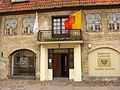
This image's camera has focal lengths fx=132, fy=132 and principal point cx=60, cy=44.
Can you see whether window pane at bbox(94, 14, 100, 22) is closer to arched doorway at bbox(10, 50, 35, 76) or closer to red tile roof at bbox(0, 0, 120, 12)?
red tile roof at bbox(0, 0, 120, 12)

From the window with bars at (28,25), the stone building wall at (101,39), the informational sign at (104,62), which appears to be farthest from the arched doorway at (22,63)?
the informational sign at (104,62)

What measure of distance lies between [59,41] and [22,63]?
14.2ft

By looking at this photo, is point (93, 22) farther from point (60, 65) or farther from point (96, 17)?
point (60, 65)

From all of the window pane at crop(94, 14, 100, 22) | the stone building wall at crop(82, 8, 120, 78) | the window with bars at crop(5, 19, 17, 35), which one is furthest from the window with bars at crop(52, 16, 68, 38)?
the window with bars at crop(5, 19, 17, 35)

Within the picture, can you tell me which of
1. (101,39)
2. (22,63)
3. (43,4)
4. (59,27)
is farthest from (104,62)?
(43,4)

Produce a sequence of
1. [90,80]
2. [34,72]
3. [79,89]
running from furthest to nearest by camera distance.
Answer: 1. [34,72]
2. [90,80]
3. [79,89]

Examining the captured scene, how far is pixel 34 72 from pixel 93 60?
5456mm

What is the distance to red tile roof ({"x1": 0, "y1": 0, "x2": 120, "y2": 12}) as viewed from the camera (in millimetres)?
11766

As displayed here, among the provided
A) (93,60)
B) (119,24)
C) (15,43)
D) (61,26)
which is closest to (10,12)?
(15,43)

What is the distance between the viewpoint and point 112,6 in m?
11.6

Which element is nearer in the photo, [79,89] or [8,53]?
[79,89]

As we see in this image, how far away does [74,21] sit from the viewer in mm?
11289

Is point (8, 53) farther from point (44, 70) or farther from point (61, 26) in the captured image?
point (61, 26)

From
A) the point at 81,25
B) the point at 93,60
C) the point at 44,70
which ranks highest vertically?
the point at 81,25
